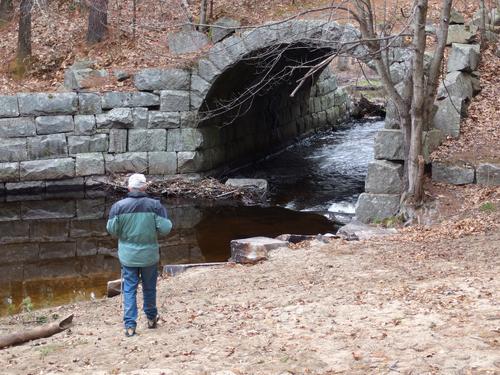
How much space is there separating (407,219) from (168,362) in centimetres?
Result: 645

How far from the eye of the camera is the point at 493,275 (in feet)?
23.1

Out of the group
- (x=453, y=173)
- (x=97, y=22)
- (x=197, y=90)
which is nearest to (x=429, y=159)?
(x=453, y=173)

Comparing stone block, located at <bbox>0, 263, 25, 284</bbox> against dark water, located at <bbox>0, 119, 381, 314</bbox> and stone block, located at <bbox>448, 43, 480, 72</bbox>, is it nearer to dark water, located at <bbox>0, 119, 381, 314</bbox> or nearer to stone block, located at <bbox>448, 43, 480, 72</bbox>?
dark water, located at <bbox>0, 119, 381, 314</bbox>

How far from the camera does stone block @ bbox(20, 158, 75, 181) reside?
50.6 feet

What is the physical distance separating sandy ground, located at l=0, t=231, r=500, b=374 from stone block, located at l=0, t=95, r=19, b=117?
8.24 metres

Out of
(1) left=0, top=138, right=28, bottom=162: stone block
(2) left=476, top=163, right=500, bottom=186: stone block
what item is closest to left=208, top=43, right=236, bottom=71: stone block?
Answer: (1) left=0, top=138, right=28, bottom=162: stone block

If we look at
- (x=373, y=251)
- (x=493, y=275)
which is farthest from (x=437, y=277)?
(x=373, y=251)

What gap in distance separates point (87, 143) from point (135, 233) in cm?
998

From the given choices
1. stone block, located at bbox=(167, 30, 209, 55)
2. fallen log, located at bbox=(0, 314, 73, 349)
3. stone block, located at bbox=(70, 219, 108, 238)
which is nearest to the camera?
fallen log, located at bbox=(0, 314, 73, 349)

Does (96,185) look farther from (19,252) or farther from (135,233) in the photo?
(135,233)

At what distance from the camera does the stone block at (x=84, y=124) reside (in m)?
15.6

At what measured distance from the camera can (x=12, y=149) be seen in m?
15.4

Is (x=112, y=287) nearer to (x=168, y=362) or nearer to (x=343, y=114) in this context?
(x=168, y=362)

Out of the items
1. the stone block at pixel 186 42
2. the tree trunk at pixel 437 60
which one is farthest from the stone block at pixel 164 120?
the tree trunk at pixel 437 60
